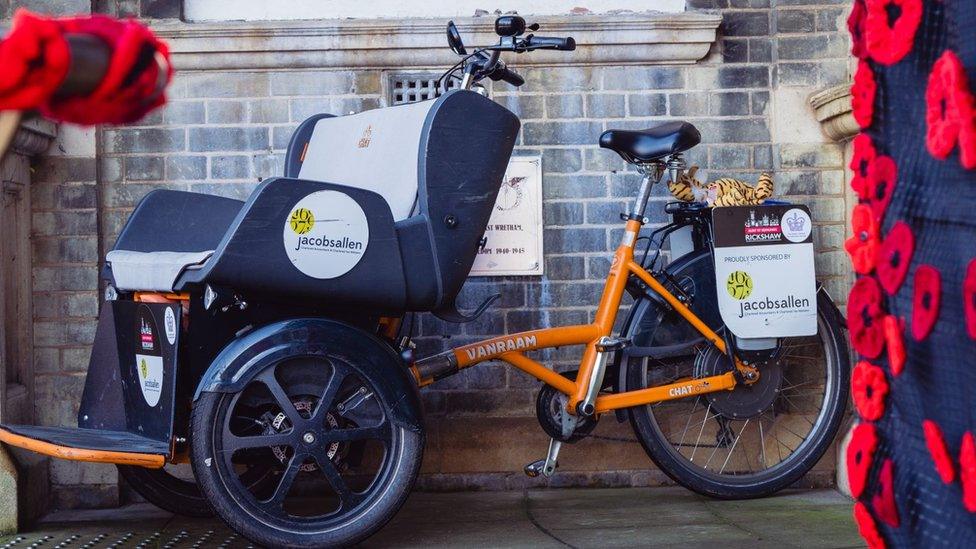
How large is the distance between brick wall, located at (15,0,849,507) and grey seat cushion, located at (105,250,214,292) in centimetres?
113

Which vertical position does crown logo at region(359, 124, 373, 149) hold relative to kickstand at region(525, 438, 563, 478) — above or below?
above

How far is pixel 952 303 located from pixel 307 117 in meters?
3.28

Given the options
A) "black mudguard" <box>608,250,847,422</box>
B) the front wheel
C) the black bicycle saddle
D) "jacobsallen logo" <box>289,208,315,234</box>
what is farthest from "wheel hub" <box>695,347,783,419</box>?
"jacobsallen logo" <box>289,208,315,234</box>

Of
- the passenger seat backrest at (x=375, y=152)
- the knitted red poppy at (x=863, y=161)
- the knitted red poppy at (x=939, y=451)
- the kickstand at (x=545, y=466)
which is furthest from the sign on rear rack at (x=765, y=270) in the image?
the knitted red poppy at (x=939, y=451)

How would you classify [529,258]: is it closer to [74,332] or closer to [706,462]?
[706,462]

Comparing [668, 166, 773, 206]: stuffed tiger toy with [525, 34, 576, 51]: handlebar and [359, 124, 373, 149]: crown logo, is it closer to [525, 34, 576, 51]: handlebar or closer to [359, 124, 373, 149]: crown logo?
[525, 34, 576, 51]: handlebar

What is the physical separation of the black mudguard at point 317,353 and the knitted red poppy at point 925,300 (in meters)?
1.91

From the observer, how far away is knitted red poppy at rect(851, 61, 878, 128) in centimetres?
190

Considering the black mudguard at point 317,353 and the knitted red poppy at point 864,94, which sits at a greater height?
the knitted red poppy at point 864,94

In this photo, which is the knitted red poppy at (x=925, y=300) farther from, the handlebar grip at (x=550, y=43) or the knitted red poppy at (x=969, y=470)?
the handlebar grip at (x=550, y=43)

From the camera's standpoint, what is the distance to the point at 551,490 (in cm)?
454

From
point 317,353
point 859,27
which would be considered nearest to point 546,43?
point 317,353

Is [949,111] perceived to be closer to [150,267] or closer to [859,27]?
[859,27]

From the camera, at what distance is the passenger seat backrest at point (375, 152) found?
3590 millimetres
